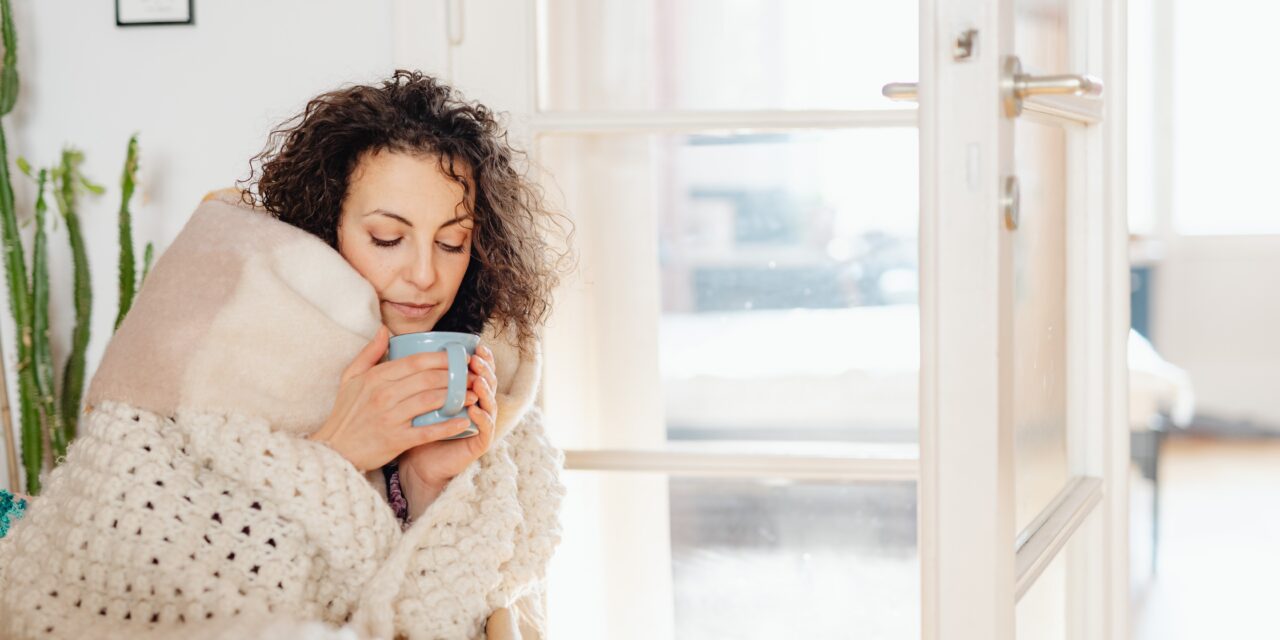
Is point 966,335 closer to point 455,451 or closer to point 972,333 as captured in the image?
point 972,333

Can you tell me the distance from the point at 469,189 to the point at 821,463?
26.8 inches

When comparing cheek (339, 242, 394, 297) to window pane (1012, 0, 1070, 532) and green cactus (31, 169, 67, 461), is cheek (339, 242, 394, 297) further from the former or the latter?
green cactus (31, 169, 67, 461)

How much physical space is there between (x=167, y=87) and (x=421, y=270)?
2.55 ft

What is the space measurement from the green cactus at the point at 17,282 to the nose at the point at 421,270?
795 mm

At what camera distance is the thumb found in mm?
1114

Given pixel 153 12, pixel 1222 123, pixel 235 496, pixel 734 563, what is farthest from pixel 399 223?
pixel 1222 123

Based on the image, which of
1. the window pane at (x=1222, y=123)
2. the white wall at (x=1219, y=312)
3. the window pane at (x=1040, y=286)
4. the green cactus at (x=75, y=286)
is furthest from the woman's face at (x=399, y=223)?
the window pane at (x=1222, y=123)

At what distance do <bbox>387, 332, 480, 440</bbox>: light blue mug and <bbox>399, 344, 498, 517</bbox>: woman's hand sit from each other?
35 mm

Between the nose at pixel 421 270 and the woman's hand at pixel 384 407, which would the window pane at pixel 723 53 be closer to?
the nose at pixel 421 270

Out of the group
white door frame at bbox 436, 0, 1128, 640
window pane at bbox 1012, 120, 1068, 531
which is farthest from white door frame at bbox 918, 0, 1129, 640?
window pane at bbox 1012, 120, 1068, 531

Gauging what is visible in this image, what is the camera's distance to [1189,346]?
18.6 ft

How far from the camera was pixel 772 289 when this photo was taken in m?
1.86

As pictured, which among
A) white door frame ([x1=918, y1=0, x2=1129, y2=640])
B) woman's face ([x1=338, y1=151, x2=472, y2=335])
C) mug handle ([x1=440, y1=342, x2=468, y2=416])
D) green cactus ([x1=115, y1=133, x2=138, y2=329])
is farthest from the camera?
green cactus ([x1=115, y1=133, x2=138, y2=329])

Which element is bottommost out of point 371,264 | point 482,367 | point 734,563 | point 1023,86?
point 734,563
